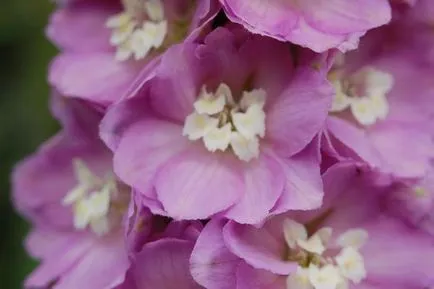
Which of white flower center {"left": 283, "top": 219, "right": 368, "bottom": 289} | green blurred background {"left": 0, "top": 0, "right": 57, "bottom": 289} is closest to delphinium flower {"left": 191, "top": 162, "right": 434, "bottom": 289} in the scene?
white flower center {"left": 283, "top": 219, "right": 368, "bottom": 289}

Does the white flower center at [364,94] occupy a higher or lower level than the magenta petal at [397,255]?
higher

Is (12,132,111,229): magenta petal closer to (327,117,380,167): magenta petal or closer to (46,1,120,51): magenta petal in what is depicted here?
(46,1,120,51): magenta petal

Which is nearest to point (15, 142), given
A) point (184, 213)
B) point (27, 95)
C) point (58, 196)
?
point (27, 95)

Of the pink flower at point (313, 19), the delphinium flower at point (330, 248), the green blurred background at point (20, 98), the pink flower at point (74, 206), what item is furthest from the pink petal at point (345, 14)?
the green blurred background at point (20, 98)

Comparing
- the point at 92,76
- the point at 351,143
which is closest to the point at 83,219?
the point at 92,76

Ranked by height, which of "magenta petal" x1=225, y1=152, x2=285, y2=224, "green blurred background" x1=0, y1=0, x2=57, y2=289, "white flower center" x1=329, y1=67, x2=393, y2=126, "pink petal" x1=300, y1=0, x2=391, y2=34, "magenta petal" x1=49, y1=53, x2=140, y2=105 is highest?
"pink petal" x1=300, y1=0, x2=391, y2=34

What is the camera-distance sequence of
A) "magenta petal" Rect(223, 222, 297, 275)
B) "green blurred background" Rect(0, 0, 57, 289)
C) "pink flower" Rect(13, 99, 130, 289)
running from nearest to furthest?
"magenta petal" Rect(223, 222, 297, 275) < "pink flower" Rect(13, 99, 130, 289) < "green blurred background" Rect(0, 0, 57, 289)

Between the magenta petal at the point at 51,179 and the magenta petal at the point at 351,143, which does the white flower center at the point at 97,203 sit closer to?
the magenta petal at the point at 51,179

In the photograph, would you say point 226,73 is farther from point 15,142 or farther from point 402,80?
point 15,142
